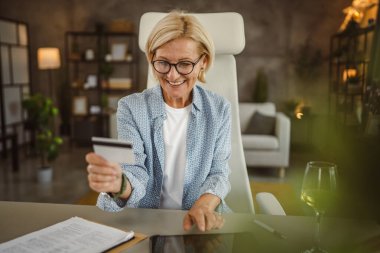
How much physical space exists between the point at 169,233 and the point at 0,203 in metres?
0.54

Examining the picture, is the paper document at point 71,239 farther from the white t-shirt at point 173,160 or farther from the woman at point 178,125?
the white t-shirt at point 173,160

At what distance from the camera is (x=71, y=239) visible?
823 mm

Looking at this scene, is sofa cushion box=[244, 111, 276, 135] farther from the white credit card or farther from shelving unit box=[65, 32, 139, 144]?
the white credit card

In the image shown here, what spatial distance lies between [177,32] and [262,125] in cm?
312

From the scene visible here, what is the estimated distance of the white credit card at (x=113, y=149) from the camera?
0.72 m

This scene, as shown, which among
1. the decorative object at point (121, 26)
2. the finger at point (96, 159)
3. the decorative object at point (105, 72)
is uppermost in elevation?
the decorative object at point (121, 26)

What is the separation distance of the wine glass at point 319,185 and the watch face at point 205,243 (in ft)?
0.45

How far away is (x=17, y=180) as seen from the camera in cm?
360

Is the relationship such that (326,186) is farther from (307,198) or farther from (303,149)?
(303,149)

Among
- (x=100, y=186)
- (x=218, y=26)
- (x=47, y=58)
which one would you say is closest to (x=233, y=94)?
(x=218, y=26)

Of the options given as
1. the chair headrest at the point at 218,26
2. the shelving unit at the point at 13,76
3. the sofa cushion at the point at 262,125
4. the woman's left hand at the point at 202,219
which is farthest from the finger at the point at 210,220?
the shelving unit at the point at 13,76

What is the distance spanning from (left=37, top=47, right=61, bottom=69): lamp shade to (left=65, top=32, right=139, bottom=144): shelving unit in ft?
1.08

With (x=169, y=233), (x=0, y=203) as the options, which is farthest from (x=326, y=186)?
(x=0, y=203)

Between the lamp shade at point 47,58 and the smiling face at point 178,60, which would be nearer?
the smiling face at point 178,60
